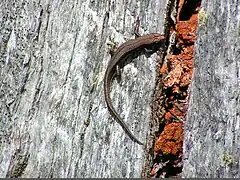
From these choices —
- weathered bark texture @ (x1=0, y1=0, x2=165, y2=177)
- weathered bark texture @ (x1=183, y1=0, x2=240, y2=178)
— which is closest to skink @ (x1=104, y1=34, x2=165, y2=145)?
weathered bark texture @ (x1=0, y1=0, x2=165, y2=177)

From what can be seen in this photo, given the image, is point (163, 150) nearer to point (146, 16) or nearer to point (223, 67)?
point (223, 67)

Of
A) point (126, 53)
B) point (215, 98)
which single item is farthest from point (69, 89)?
point (215, 98)

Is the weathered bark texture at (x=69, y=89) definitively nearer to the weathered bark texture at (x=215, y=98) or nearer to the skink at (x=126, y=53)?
the skink at (x=126, y=53)

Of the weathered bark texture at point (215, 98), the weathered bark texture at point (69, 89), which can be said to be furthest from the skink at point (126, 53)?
the weathered bark texture at point (215, 98)

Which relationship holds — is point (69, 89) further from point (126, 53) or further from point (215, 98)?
point (215, 98)

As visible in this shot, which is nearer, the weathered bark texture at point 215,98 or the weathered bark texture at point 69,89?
the weathered bark texture at point 215,98

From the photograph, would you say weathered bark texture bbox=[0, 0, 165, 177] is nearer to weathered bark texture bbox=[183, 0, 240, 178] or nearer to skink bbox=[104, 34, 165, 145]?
skink bbox=[104, 34, 165, 145]
